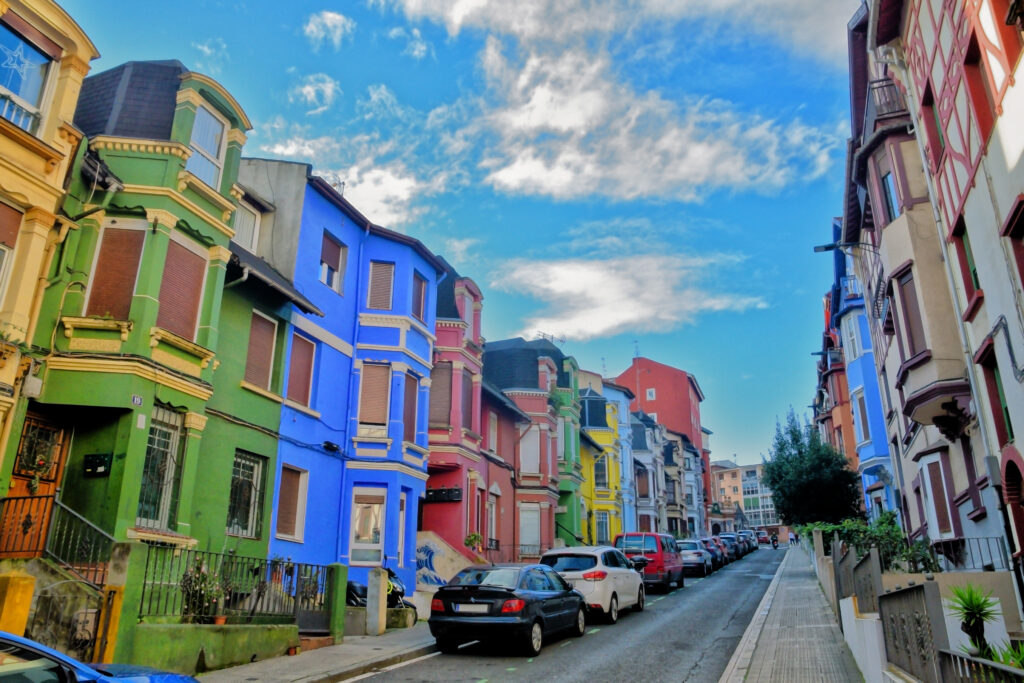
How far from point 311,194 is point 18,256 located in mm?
8715

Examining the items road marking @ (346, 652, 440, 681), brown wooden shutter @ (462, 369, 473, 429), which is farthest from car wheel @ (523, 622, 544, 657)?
brown wooden shutter @ (462, 369, 473, 429)

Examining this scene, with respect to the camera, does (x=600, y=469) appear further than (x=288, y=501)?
Yes

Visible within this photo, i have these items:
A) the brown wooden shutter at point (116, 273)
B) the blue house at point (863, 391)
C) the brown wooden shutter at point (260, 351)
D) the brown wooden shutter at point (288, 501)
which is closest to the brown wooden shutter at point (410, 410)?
the brown wooden shutter at point (288, 501)

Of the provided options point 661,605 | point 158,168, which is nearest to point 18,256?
point 158,168

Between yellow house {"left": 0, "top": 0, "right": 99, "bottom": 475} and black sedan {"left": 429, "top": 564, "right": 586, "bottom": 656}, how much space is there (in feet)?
23.9

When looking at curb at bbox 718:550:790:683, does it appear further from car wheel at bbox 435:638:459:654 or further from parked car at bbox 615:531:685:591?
parked car at bbox 615:531:685:591

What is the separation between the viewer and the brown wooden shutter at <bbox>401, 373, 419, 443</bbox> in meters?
20.3

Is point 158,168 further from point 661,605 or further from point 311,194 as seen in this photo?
point 661,605

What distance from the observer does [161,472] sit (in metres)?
12.6

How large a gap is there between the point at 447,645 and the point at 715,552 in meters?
29.1

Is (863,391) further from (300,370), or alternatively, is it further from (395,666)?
(395,666)

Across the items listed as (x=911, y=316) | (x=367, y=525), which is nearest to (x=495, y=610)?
(x=367, y=525)

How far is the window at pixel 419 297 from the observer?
21.6m

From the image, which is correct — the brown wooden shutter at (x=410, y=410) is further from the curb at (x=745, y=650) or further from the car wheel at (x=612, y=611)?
the curb at (x=745, y=650)
